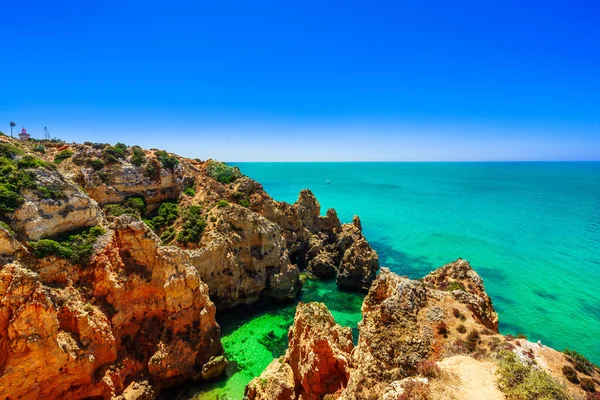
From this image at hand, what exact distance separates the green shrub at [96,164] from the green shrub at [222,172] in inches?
530

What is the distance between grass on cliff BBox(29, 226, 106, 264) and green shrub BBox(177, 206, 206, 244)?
9.02m

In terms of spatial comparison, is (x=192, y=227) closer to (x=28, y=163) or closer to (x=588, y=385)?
(x=28, y=163)

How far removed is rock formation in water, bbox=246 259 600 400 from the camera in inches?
360

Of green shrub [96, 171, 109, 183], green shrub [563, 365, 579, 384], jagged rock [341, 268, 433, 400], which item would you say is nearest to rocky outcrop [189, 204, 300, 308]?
green shrub [96, 171, 109, 183]

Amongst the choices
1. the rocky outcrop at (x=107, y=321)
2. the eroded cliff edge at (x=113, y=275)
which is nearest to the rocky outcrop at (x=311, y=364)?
the eroded cliff edge at (x=113, y=275)

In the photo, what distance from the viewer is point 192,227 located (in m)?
31.5

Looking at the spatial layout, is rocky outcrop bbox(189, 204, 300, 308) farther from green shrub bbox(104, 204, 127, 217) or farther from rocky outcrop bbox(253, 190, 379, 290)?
green shrub bbox(104, 204, 127, 217)

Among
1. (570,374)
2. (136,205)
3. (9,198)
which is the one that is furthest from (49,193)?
(570,374)

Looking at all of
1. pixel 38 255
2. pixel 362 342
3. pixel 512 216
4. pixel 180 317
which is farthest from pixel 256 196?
pixel 512 216

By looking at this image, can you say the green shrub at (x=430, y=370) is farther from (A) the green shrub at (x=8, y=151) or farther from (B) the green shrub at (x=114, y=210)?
(B) the green shrub at (x=114, y=210)

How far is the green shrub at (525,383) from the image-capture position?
8.32 meters

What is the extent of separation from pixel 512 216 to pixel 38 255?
8982 cm

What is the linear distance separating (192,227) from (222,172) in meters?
14.5

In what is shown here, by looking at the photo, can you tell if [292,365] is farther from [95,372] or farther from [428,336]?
[95,372]
